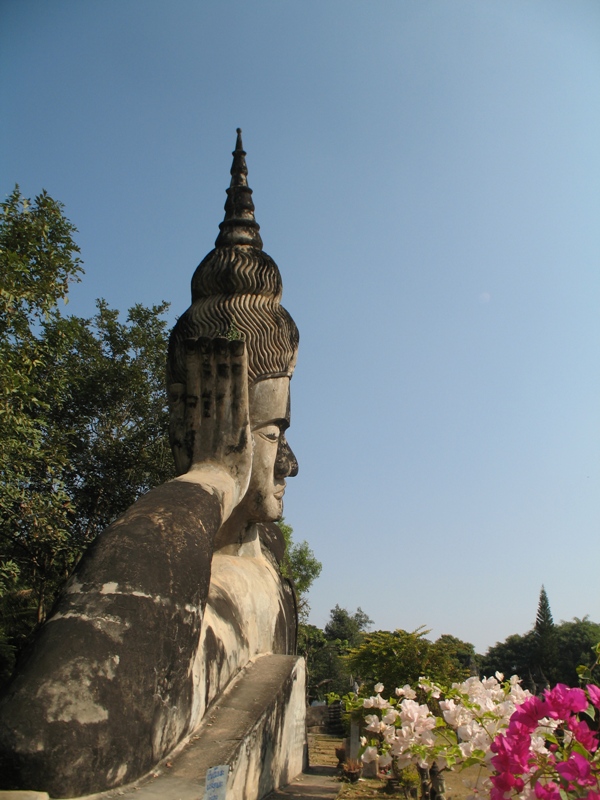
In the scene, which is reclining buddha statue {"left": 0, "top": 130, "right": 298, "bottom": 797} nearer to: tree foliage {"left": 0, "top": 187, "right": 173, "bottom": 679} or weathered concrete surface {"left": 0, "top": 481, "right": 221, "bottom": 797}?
weathered concrete surface {"left": 0, "top": 481, "right": 221, "bottom": 797}

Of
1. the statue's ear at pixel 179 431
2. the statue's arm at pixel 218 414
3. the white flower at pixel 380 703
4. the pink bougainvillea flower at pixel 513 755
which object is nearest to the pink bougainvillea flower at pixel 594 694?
the pink bougainvillea flower at pixel 513 755

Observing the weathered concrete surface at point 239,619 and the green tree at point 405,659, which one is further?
the green tree at point 405,659

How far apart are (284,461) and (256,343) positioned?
106 centimetres

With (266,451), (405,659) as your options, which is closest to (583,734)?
(266,451)

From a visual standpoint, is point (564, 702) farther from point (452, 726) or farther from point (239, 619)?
point (239, 619)

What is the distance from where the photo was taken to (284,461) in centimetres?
568

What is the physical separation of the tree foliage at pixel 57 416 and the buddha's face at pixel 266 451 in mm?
3555

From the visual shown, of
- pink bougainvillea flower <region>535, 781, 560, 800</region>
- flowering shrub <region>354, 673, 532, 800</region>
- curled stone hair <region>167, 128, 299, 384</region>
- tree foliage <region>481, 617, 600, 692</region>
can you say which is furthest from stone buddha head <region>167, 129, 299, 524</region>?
tree foliage <region>481, 617, 600, 692</region>

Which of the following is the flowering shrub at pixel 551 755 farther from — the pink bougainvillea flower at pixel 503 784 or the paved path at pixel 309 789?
the paved path at pixel 309 789

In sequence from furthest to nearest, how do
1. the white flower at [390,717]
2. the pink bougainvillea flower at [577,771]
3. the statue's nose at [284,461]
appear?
the statue's nose at [284,461] < the white flower at [390,717] < the pink bougainvillea flower at [577,771]

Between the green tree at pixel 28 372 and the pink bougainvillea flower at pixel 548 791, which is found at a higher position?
the green tree at pixel 28 372

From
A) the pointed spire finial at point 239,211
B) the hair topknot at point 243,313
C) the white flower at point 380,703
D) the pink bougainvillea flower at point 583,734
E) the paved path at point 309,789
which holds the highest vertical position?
the pointed spire finial at point 239,211

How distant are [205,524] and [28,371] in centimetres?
568

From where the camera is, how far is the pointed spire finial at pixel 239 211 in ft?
20.9
